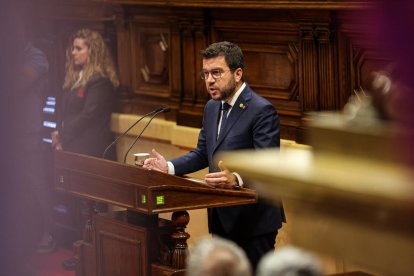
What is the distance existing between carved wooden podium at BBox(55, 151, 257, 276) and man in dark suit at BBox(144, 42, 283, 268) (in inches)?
6.2

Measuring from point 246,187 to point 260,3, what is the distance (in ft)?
7.22

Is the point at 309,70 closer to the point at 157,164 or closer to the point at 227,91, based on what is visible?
the point at 227,91

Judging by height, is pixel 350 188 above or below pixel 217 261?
above

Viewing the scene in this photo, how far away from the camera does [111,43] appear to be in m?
9.15

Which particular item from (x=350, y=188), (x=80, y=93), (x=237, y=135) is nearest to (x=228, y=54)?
(x=237, y=135)

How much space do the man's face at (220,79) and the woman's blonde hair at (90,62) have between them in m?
3.02

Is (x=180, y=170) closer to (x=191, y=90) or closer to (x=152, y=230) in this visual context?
(x=152, y=230)

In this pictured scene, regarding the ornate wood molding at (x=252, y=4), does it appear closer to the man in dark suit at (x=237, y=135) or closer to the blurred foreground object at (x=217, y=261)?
the man in dark suit at (x=237, y=135)

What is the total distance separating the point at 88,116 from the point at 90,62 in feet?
1.55

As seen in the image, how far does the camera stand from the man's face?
549 centimetres

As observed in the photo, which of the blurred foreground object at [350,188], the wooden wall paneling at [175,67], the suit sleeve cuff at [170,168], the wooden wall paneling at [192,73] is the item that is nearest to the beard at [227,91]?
the suit sleeve cuff at [170,168]

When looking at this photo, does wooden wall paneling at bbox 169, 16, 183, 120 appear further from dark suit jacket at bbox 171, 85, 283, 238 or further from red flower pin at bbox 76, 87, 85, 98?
dark suit jacket at bbox 171, 85, 283, 238

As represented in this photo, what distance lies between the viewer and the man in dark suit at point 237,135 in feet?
17.5

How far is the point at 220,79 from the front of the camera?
5.52 metres
